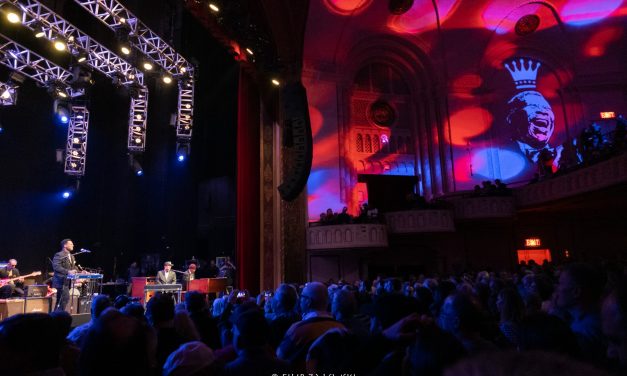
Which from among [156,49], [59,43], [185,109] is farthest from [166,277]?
[59,43]

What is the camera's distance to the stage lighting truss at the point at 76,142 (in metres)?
12.8

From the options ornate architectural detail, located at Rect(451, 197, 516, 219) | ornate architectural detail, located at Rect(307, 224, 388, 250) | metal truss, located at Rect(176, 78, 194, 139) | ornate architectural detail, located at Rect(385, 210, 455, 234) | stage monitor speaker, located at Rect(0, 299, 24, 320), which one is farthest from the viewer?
ornate architectural detail, located at Rect(451, 197, 516, 219)

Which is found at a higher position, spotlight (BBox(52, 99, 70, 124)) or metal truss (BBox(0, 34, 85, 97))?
metal truss (BBox(0, 34, 85, 97))

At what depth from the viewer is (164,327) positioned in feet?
9.53

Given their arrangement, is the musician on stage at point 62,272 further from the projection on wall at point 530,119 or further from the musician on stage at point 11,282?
the projection on wall at point 530,119

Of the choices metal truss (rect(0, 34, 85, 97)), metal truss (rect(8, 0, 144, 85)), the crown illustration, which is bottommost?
metal truss (rect(0, 34, 85, 97))

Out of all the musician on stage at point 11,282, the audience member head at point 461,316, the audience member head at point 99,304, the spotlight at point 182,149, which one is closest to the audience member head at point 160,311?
the audience member head at point 99,304

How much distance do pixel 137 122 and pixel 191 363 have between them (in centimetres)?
1288

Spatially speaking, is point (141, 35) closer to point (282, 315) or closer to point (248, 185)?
point (248, 185)

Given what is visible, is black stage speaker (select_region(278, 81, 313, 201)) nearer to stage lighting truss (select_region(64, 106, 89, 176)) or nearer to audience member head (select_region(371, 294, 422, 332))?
audience member head (select_region(371, 294, 422, 332))

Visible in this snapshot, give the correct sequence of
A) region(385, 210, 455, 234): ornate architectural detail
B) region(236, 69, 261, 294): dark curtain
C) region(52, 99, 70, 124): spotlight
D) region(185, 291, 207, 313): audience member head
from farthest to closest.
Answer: region(385, 210, 455, 234): ornate architectural detail
region(52, 99, 70, 124): spotlight
region(236, 69, 261, 294): dark curtain
region(185, 291, 207, 313): audience member head

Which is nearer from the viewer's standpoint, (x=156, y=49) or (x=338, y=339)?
(x=338, y=339)

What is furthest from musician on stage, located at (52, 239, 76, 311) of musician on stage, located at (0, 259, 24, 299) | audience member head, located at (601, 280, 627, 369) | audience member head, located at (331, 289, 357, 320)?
audience member head, located at (601, 280, 627, 369)

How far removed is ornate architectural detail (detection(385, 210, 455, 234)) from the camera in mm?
14023
